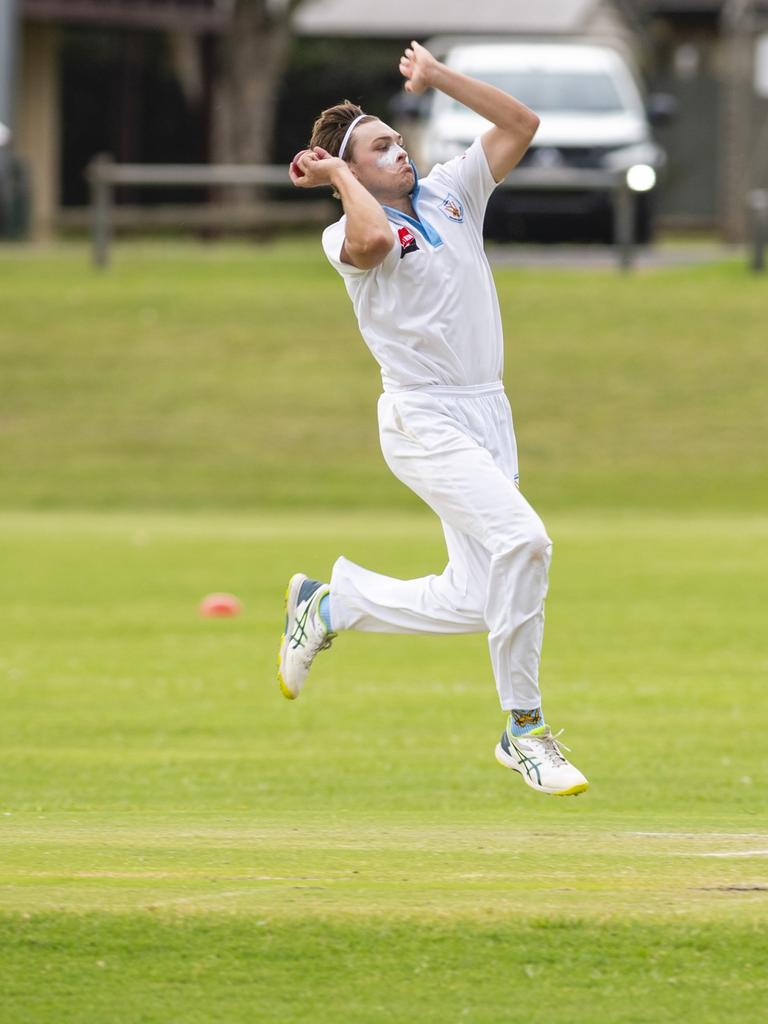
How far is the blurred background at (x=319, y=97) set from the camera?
28250 mm

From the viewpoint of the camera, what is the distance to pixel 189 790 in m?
9.07

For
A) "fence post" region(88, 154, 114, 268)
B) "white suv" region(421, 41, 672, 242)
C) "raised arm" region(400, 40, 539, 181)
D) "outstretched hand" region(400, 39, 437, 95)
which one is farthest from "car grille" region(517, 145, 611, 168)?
"outstretched hand" region(400, 39, 437, 95)

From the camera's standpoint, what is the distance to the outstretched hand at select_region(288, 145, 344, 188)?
7.01m

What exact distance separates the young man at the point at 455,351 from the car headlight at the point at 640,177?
19855mm

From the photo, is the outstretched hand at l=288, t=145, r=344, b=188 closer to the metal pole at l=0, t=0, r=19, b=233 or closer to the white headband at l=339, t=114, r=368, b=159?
the white headband at l=339, t=114, r=368, b=159

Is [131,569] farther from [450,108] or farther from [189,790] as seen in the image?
[450,108]

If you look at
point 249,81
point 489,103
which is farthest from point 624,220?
point 489,103

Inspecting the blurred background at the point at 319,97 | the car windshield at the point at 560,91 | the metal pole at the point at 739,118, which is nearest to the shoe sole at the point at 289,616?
the blurred background at the point at 319,97

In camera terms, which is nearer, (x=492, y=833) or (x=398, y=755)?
(x=492, y=833)

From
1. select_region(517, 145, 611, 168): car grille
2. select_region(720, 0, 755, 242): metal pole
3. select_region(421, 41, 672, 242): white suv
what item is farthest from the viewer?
select_region(720, 0, 755, 242): metal pole

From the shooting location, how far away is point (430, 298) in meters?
7.07

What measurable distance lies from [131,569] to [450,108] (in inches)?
476

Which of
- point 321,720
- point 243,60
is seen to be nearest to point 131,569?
point 321,720

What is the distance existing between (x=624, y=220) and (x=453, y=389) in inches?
773
